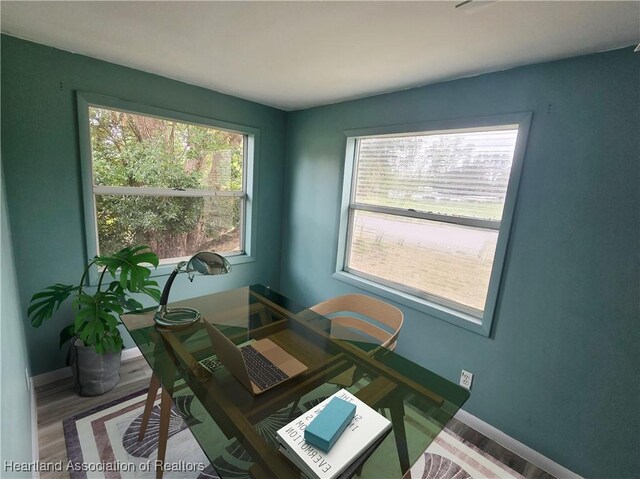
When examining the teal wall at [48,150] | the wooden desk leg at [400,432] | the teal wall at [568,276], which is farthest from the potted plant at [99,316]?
the teal wall at [568,276]

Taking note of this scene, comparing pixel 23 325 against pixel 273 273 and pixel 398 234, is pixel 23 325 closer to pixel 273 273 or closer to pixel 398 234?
pixel 273 273

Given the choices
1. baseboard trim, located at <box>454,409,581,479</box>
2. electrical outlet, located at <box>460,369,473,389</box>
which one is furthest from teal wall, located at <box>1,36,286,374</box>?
baseboard trim, located at <box>454,409,581,479</box>

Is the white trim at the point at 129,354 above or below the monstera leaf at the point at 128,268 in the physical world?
below

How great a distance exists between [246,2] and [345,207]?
5.46ft

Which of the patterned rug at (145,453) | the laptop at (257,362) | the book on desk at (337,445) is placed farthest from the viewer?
the patterned rug at (145,453)

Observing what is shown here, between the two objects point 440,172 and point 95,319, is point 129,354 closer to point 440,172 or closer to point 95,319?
point 95,319

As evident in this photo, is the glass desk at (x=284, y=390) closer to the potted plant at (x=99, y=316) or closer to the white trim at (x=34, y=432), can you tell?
the potted plant at (x=99, y=316)

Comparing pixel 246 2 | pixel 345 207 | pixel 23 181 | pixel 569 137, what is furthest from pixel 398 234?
pixel 23 181

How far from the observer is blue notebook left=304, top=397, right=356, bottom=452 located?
771 mm

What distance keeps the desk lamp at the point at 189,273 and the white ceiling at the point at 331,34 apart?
43.1 inches

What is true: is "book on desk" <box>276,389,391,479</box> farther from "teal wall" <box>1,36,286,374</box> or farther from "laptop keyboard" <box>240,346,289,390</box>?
"teal wall" <box>1,36,286,374</box>

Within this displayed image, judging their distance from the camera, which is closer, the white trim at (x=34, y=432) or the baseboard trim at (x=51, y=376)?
the white trim at (x=34, y=432)

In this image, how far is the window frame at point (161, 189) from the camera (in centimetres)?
187

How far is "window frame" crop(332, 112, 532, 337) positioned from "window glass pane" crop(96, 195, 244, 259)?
113 centimetres
